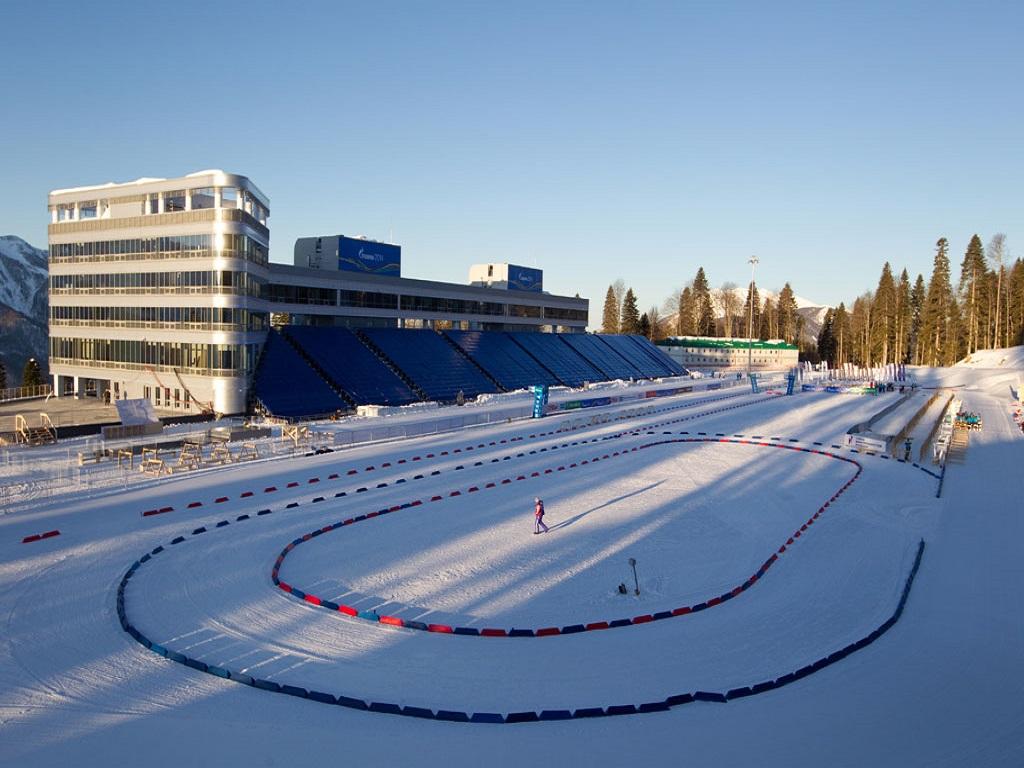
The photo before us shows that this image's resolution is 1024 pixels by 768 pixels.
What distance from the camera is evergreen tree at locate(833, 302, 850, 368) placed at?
14862 cm

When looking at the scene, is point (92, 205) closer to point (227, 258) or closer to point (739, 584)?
point (227, 258)

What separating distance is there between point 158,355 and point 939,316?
128 meters

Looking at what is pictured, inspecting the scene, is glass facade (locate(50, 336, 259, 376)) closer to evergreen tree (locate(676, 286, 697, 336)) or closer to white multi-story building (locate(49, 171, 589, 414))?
white multi-story building (locate(49, 171, 589, 414))

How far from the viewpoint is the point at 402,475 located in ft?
103

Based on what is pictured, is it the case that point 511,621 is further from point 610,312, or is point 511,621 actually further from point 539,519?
point 610,312

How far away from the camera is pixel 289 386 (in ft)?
159

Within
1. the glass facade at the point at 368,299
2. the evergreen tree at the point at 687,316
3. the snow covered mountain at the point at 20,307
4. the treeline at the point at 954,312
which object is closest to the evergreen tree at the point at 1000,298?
the treeline at the point at 954,312

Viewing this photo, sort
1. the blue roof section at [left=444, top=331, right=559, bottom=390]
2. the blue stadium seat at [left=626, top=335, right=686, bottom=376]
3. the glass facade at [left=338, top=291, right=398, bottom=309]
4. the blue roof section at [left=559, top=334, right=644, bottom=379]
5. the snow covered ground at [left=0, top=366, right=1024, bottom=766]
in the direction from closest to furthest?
the snow covered ground at [left=0, top=366, right=1024, bottom=766] < the glass facade at [left=338, top=291, right=398, bottom=309] < the blue roof section at [left=444, top=331, right=559, bottom=390] < the blue roof section at [left=559, top=334, right=644, bottom=379] < the blue stadium seat at [left=626, top=335, right=686, bottom=376]

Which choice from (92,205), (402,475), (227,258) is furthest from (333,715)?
(92,205)

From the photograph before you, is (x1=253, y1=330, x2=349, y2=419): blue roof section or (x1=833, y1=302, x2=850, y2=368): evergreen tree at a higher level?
(x1=833, y1=302, x2=850, y2=368): evergreen tree

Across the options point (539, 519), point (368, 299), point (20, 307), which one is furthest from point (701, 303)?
point (20, 307)

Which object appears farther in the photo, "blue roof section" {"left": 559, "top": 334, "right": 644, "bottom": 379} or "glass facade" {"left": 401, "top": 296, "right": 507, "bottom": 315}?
"blue roof section" {"left": 559, "top": 334, "right": 644, "bottom": 379}

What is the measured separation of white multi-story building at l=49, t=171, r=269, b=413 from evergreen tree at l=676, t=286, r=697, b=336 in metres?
118

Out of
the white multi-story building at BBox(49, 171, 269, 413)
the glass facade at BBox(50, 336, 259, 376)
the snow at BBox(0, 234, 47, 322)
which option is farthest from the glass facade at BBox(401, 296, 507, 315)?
the snow at BBox(0, 234, 47, 322)
